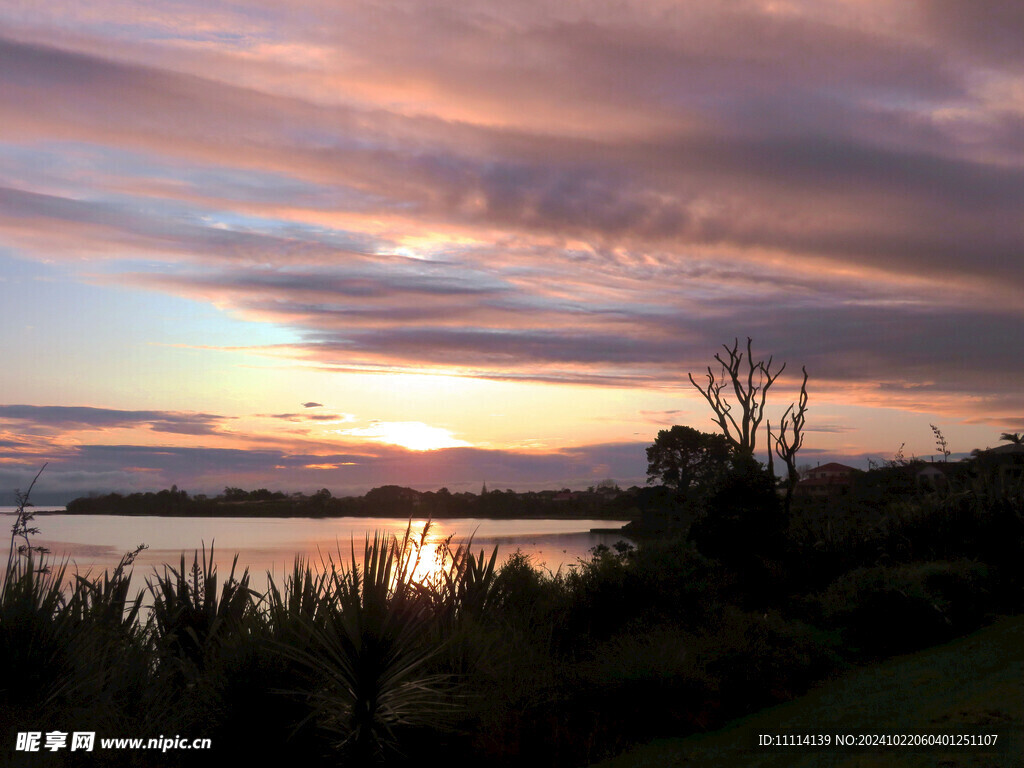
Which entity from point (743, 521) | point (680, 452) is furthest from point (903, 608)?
point (680, 452)

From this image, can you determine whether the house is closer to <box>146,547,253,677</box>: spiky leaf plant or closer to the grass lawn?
the grass lawn

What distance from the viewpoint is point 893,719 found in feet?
23.1

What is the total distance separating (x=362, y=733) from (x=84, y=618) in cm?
306

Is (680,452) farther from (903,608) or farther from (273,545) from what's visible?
(903,608)

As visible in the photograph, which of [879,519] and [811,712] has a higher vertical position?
[879,519]

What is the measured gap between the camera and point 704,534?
15.2 m

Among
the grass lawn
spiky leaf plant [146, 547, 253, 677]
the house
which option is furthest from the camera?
the house

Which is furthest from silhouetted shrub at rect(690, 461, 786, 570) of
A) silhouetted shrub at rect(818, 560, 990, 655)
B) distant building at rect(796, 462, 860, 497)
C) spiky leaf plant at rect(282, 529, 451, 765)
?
distant building at rect(796, 462, 860, 497)

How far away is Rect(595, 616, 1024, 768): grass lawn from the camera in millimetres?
5984

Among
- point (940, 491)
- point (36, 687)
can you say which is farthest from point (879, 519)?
point (36, 687)

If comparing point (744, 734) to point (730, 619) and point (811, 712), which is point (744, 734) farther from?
point (730, 619)

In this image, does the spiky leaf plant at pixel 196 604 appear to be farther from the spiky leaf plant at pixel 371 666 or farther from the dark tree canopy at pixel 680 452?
the dark tree canopy at pixel 680 452

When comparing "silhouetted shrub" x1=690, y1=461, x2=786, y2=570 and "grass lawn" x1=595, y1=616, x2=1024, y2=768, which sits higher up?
"silhouetted shrub" x1=690, y1=461, x2=786, y2=570

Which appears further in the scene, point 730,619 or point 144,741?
point 730,619
